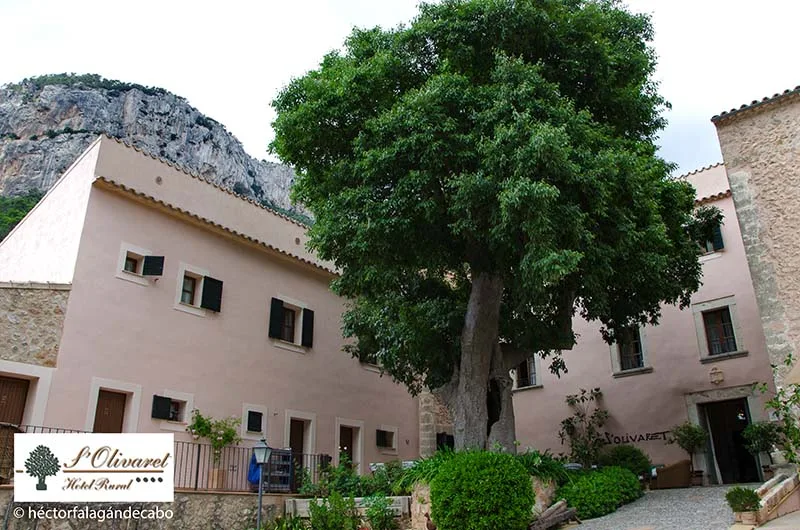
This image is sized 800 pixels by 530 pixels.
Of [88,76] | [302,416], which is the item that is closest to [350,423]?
[302,416]

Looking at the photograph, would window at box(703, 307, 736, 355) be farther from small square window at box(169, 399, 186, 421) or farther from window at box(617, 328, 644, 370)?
small square window at box(169, 399, 186, 421)

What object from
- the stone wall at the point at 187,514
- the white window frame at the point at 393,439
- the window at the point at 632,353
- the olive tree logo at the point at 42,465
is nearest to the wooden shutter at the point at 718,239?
the window at the point at 632,353

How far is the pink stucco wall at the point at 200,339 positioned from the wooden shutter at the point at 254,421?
243mm

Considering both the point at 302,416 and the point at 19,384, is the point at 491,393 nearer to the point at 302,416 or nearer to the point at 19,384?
the point at 302,416

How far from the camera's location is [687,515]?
1132 cm

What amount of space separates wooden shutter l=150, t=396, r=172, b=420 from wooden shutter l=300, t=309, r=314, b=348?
186 inches

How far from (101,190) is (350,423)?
9.33m

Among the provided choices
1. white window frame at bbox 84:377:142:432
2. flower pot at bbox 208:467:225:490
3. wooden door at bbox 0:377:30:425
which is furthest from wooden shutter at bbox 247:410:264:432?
wooden door at bbox 0:377:30:425

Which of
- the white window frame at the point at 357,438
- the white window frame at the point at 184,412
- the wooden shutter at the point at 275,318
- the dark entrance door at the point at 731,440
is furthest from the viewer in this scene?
the white window frame at the point at 357,438

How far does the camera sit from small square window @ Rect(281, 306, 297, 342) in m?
18.2

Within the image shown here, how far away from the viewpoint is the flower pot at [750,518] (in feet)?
32.4

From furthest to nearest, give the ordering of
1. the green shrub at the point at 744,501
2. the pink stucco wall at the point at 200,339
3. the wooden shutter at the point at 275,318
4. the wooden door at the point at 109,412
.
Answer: the wooden shutter at the point at 275,318, the pink stucco wall at the point at 200,339, the wooden door at the point at 109,412, the green shrub at the point at 744,501

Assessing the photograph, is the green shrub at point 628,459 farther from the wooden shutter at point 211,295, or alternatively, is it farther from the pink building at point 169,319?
the wooden shutter at point 211,295

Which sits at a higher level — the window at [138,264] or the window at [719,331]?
the window at [138,264]
